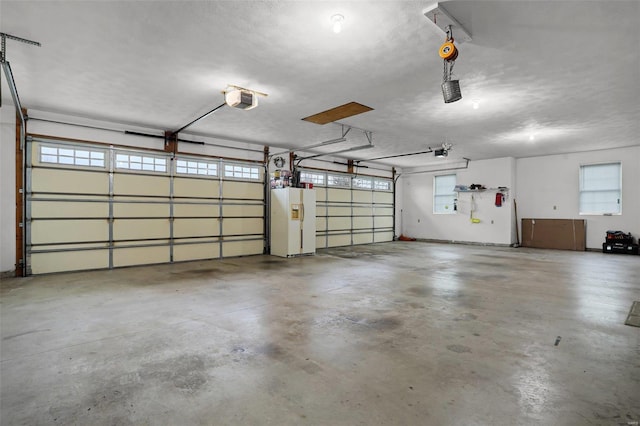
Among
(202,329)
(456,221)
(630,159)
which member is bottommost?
(202,329)

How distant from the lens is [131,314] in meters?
3.79

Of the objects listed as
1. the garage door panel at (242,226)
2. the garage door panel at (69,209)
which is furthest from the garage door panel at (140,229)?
the garage door panel at (242,226)

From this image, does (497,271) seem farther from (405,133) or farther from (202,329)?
(202,329)

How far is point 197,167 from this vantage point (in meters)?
8.04

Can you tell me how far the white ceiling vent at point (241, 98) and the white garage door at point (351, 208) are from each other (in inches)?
209

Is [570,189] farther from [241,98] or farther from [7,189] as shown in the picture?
[7,189]

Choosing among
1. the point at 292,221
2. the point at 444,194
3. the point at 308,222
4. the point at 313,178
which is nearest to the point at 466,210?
the point at 444,194

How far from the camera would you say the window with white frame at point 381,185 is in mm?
12648

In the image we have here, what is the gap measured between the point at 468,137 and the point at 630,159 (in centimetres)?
506

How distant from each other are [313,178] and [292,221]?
99.5 inches

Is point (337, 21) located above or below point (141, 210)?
above

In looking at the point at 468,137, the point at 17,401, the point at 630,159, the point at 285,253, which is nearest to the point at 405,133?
the point at 468,137

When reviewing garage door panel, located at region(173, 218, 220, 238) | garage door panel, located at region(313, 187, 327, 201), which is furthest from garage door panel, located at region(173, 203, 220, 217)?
garage door panel, located at region(313, 187, 327, 201)

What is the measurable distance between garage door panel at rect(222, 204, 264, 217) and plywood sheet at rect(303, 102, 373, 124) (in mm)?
3312
